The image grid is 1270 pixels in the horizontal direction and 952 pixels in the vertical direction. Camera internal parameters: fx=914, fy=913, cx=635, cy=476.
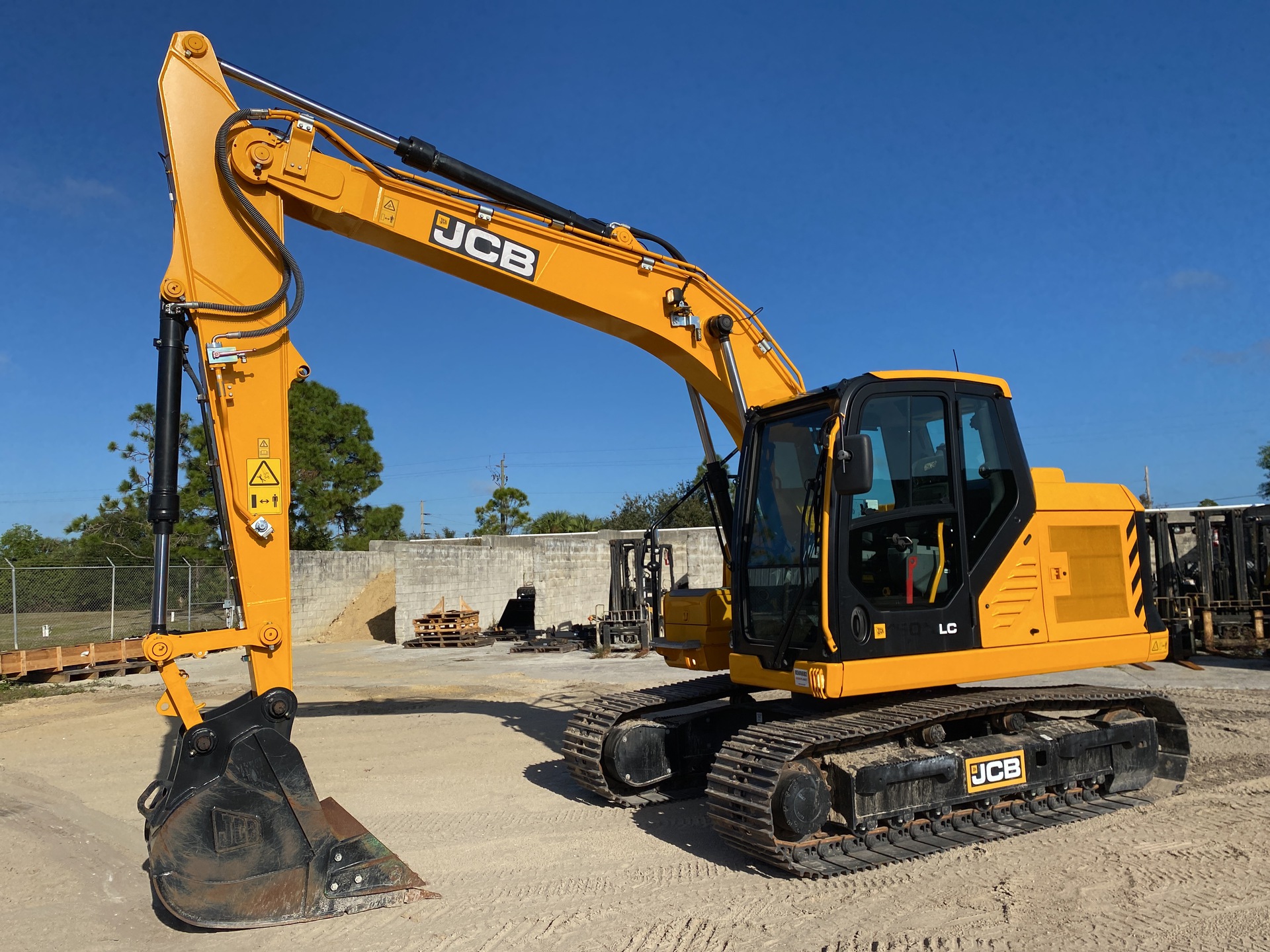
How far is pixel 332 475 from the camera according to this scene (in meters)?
37.7

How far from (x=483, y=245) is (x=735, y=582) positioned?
2.88 meters

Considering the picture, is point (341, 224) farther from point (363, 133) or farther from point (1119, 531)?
point (1119, 531)

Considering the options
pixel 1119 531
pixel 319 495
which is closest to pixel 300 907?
pixel 1119 531

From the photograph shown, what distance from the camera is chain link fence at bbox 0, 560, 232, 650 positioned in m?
21.5

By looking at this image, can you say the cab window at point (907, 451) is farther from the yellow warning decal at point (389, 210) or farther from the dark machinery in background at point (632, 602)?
the dark machinery in background at point (632, 602)

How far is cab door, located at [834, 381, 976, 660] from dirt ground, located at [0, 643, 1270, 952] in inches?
54.1

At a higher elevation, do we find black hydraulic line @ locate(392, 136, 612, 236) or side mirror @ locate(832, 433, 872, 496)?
black hydraulic line @ locate(392, 136, 612, 236)

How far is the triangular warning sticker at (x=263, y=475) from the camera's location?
516 cm

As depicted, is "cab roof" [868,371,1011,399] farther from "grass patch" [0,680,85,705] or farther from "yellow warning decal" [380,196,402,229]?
"grass patch" [0,680,85,705]

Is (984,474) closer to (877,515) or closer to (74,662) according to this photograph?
(877,515)

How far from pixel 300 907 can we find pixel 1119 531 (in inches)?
231

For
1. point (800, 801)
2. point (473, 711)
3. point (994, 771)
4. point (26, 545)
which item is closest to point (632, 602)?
point (473, 711)

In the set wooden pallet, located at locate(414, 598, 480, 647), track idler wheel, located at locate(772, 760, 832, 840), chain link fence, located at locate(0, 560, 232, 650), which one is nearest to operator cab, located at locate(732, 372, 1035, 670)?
track idler wheel, located at locate(772, 760, 832, 840)

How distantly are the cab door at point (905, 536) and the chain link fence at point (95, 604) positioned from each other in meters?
19.2
